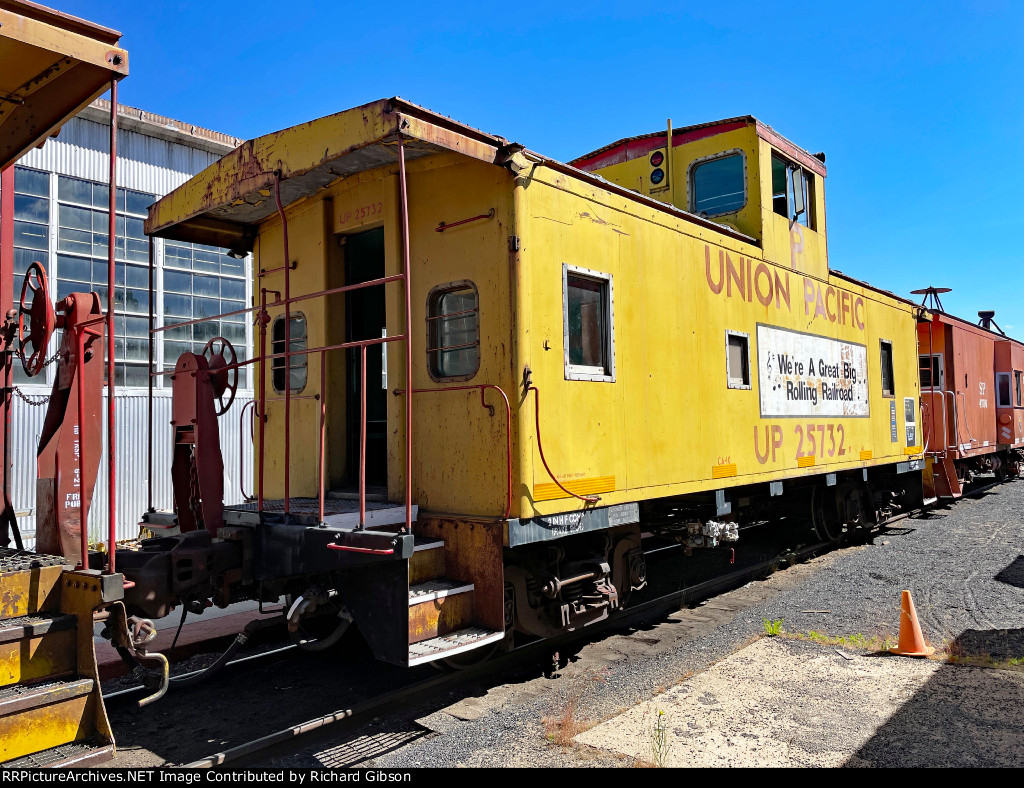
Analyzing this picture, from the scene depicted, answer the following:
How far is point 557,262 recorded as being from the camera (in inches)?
196

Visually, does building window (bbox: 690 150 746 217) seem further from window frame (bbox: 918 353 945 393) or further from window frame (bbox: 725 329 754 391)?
window frame (bbox: 918 353 945 393)

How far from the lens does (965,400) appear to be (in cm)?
1489

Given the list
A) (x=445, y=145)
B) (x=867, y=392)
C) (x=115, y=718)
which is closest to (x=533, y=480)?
(x=445, y=145)

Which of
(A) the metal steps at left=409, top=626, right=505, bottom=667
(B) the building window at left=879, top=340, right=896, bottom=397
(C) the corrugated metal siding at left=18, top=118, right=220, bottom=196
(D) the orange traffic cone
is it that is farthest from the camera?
(C) the corrugated metal siding at left=18, top=118, right=220, bottom=196

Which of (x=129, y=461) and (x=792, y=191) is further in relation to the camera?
(x=129, y=461)

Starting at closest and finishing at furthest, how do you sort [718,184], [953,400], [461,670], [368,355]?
[461,670], [368,355], [718,184], [953,400]

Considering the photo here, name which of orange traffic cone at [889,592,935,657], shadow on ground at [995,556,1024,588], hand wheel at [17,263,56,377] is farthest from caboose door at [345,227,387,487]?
shadow on ground at [995,556,1024,588]

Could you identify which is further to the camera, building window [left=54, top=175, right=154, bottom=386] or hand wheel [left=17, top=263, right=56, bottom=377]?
building window [left=54, top=175, right=154, bottom=386]

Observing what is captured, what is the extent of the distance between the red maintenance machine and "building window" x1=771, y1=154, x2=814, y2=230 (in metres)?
4.99

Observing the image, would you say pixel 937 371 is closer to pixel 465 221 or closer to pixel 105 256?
pixel 465 221

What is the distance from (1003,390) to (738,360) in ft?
49.1

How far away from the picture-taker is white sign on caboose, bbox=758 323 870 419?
7.45m

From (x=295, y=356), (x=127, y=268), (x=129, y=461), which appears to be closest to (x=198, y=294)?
(x=127, y=268)
